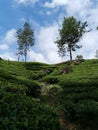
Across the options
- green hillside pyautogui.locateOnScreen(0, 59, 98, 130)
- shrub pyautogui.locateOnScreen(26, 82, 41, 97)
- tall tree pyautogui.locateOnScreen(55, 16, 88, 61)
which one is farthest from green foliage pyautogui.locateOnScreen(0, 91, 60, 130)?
tall tree pyautogui.locateOnScreen(55, 16, 88, 61)

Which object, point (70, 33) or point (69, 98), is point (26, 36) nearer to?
point (70, 33)

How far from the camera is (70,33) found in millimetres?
82688

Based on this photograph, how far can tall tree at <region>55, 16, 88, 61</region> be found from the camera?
82.3m

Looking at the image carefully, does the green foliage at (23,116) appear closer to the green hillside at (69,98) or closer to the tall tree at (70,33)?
the green hillside at (69,98)

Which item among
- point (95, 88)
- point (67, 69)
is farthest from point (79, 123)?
point (67, 69)

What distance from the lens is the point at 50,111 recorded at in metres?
15.4

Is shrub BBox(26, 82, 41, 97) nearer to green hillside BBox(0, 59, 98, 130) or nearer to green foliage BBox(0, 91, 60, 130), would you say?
green hillside BBox(0, 59, 98, 130)

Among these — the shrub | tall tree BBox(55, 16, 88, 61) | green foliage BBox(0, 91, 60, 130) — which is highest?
tall tree BBox(55, 16, 88, 61)

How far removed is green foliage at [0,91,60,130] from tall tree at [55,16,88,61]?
223 ft

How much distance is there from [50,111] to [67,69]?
46.7 metres

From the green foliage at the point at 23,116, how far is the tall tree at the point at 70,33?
2671 inches

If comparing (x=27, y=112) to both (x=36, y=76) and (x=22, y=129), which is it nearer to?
(x=22, y=129)

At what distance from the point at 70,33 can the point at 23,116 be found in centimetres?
7115

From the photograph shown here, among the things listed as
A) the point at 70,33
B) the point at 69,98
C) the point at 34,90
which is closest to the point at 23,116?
the point at 69,98
